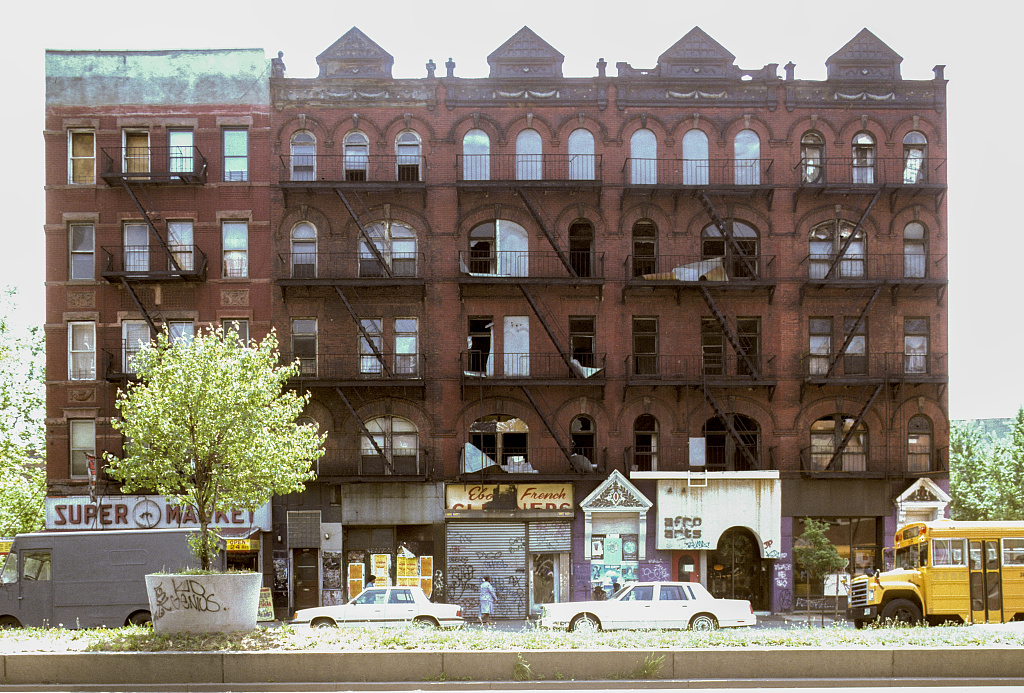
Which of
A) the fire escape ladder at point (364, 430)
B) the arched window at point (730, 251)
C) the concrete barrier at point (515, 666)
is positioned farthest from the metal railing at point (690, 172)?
the concrete barrier at point (515, 666)

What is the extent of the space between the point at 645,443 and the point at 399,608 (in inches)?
536

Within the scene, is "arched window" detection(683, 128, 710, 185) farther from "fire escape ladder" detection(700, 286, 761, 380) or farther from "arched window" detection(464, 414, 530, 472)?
"arched window" detection(464, 414, 530, 472)

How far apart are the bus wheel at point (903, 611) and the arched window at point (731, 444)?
1098 centimetres

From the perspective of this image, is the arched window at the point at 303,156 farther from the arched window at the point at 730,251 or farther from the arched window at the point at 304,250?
the arched window at the point at 730,251

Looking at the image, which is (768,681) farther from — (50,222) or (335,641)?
(50,222)

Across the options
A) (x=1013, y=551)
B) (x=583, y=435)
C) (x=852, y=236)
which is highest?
(x=852, y=236)

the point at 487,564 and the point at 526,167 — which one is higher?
the point at 526,167

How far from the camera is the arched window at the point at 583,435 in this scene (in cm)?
3581

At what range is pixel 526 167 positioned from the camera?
36.4m

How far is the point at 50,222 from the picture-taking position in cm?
3619

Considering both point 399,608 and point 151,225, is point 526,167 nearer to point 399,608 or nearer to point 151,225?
point 151,225

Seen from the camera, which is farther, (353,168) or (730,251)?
(353,168)

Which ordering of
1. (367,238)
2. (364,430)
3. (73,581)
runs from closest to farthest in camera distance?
(73,581) → (364,430) → (367,238)

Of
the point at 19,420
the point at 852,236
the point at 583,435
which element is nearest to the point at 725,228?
the point at 852,236
